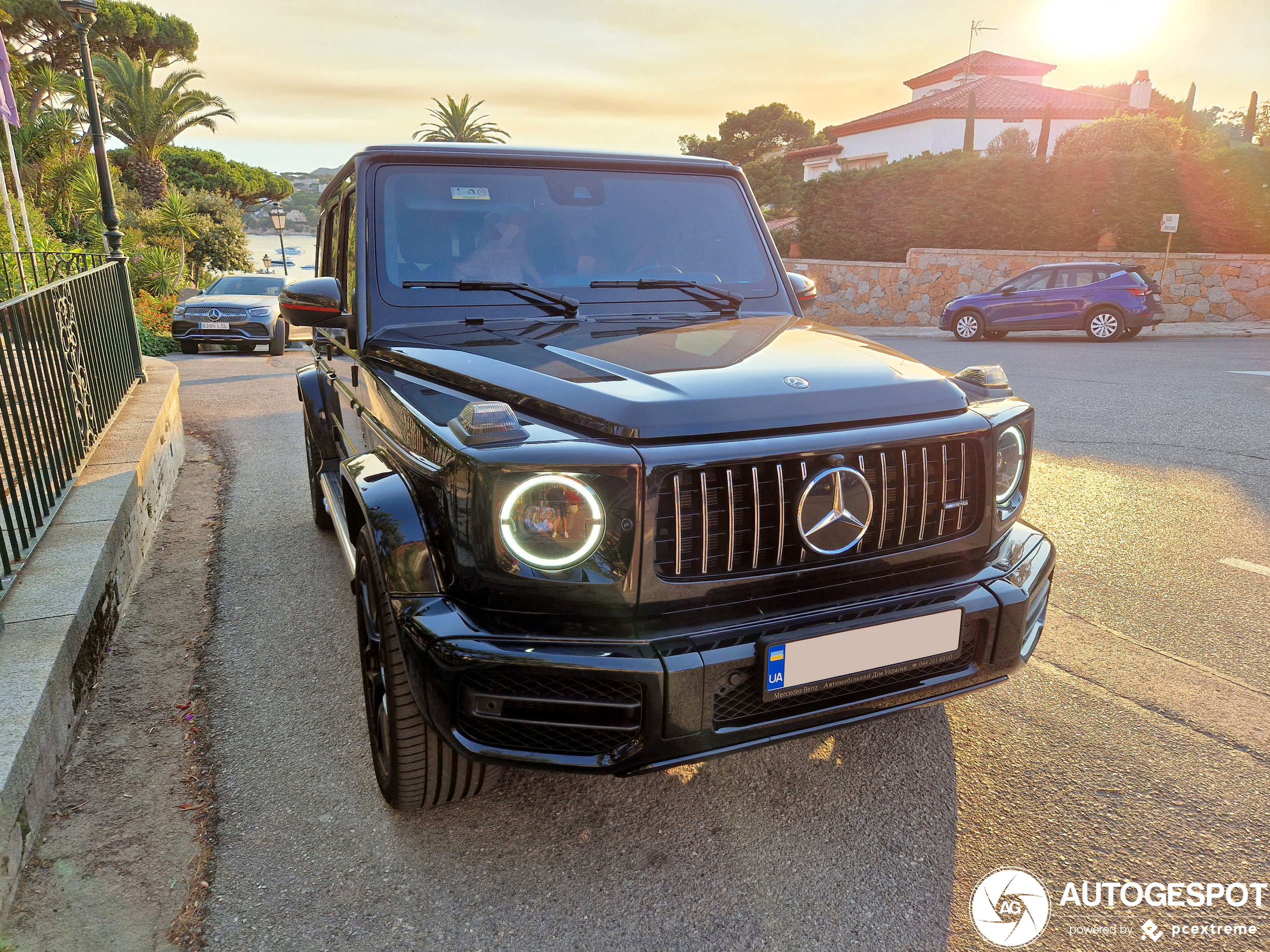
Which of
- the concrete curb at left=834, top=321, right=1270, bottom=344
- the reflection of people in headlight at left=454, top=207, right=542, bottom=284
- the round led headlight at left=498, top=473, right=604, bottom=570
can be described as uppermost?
the reflection of people in headlight at left=454, top=207, right=542, bottom=284

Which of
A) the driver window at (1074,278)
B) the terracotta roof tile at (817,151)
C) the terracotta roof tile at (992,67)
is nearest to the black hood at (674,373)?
the driver window at (1074,278)

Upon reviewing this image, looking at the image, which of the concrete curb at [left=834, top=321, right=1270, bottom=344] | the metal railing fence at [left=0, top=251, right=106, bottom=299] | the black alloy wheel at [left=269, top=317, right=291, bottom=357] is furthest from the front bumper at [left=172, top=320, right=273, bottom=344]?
the concrete curb at [left=834, top=321, right=1270, bottom=344]

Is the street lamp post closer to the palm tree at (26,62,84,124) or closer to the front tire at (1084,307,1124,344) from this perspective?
the front tire at (1084,307,1124,344)

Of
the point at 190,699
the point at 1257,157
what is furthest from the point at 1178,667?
the point at 1257,157

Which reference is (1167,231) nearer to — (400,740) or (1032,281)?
(1032,281)

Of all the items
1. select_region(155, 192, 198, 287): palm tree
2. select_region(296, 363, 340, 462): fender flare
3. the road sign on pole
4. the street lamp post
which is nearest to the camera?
select_region(296, 363, 340, 462): fender flare

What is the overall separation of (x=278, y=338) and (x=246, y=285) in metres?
4.20

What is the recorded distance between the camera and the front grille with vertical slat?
197 cm

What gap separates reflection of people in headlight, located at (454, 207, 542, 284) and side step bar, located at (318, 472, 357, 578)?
3.18 ft

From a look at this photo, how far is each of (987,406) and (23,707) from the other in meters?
2.91

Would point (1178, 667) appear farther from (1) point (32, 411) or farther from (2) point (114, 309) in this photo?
(2) point (114, 309)

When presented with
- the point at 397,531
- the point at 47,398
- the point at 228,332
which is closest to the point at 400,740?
the point at 397,531

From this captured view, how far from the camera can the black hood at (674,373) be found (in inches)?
80.7

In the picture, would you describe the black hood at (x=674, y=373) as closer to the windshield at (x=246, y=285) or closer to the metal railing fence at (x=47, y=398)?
the metal railing fence at (x=47, y=398)
